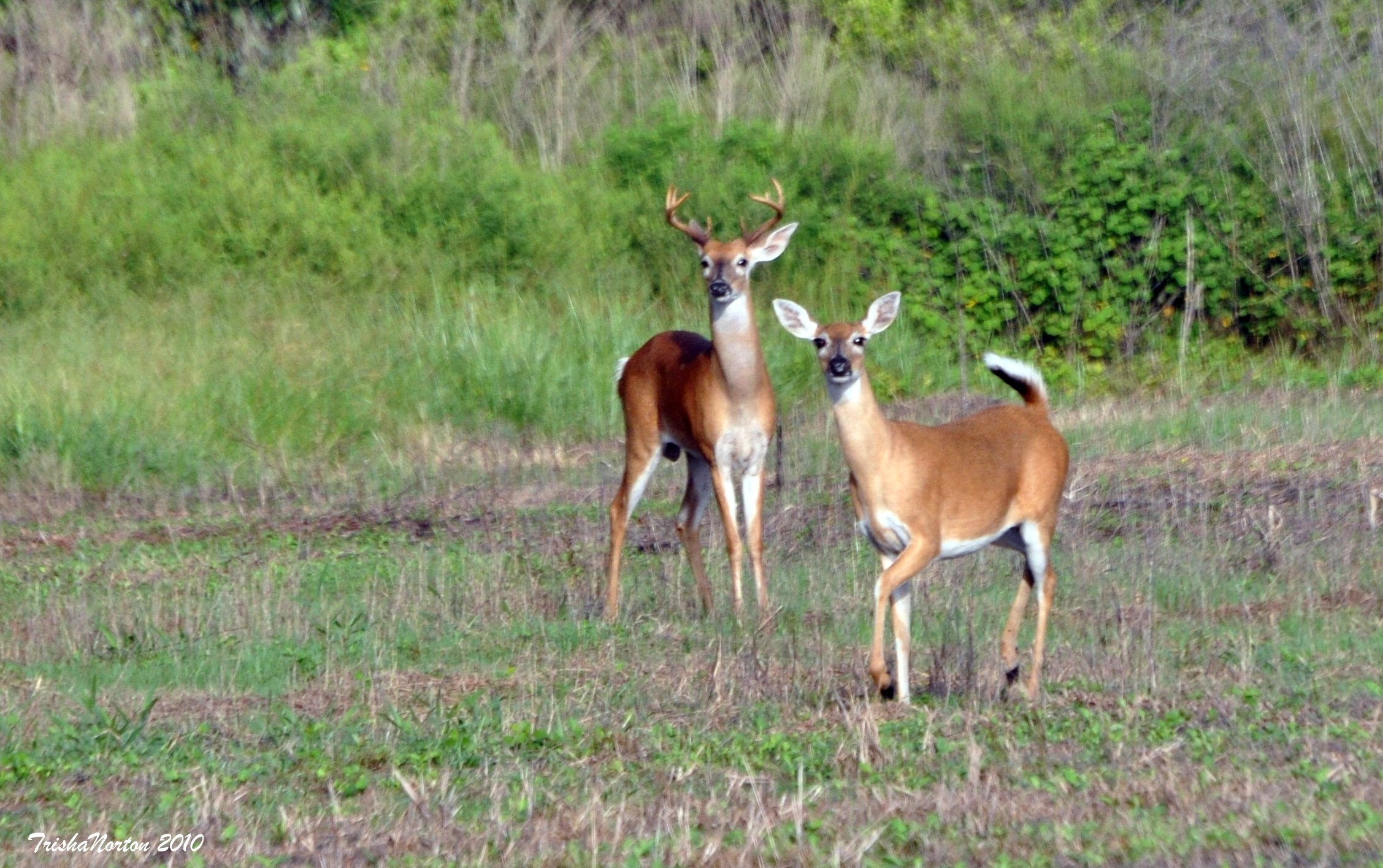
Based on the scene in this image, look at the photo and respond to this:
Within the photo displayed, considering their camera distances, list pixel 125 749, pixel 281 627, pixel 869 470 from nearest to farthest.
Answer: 1. pixel 125 749
2. pixel 869 470
3. pixel 281 627

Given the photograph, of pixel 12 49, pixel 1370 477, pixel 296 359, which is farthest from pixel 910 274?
pixel 12 49

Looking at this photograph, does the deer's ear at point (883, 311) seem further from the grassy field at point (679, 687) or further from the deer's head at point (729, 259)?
the deer's head at point (729, 259)

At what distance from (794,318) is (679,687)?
176 centimetres

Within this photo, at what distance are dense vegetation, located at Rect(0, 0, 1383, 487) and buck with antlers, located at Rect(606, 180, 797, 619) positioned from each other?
15.2 feet

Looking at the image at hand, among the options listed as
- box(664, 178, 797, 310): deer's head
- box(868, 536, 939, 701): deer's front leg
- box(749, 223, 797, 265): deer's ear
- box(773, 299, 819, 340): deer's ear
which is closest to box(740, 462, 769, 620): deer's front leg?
box(664, 178, 797, 310): deer's head

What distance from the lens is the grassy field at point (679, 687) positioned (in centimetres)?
482

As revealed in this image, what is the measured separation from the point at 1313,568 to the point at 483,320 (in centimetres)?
930

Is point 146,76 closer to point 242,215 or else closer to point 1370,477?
point 242,215

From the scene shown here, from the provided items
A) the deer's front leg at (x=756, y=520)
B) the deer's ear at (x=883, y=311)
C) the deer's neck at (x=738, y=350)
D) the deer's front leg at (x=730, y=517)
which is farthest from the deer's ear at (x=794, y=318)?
the deer's neck at (x=738, y=350)

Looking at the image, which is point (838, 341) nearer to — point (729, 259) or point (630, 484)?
point (729, 259)

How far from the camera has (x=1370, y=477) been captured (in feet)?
35.3

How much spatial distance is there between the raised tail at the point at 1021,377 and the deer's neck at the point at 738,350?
2252 millimetres

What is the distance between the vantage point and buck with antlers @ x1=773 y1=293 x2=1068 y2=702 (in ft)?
21.8

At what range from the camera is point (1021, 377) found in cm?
749
